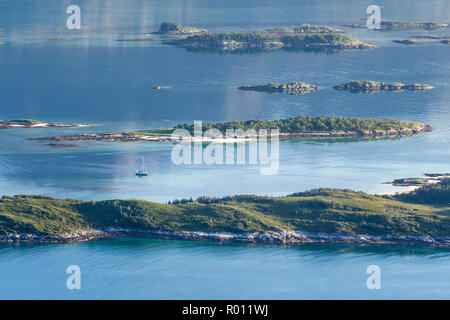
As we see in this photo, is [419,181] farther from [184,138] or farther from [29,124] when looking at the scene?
[29,124]

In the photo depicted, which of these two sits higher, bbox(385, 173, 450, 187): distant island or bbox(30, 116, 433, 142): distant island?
bbox(30, 116, 433, 142): distant island

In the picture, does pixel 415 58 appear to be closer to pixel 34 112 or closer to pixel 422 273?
A: pixel 34 112

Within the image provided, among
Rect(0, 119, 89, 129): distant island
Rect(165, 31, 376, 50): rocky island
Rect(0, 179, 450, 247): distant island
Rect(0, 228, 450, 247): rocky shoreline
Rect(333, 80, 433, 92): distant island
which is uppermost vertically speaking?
Rect(165, 31, 376, 50): rocky island

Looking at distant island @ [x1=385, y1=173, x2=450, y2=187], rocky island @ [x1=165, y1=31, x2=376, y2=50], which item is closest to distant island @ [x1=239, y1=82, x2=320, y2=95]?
rocky island @ [x1=165, y1=31, x2=376, y2=50]

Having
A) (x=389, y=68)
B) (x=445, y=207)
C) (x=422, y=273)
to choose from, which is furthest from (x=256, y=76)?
(x=422, y=273)

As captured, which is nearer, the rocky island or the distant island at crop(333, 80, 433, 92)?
the distant island at crop(333, 80, 433, 92)

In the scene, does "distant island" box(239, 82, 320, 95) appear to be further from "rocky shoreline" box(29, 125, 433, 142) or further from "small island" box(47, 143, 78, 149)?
"small island" box(47, 143, 78, 149)
